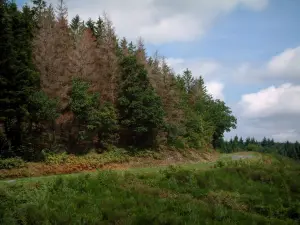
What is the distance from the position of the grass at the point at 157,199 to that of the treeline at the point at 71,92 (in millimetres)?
11984

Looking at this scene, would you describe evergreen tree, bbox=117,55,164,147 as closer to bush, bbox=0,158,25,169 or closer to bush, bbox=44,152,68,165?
bush, bbox=44,152,68,165

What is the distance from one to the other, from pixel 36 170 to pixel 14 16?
11.6 meters

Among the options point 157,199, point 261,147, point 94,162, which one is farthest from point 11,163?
point 261,147

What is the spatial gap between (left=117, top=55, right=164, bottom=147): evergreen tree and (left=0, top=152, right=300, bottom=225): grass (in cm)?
1584

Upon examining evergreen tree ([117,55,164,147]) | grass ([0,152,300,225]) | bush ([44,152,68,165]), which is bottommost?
grass ([0,152,300,225])

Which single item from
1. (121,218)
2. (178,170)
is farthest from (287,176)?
(121,218)

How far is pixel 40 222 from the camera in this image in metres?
13.7

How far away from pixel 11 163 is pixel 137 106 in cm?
1382

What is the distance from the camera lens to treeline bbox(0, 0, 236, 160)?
1088 inches

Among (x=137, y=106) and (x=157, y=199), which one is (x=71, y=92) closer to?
(x=137, y=106)

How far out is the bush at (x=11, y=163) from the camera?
25.3 metres

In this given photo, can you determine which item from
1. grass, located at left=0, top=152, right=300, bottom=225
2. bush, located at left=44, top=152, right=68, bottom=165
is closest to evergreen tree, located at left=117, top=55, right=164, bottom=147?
bush, located at left=44, top=152, right=68, bottom=165

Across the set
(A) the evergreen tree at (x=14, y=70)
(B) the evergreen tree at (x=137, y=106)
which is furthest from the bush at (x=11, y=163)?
(B) the evergreen tree at (x=137, y=106)

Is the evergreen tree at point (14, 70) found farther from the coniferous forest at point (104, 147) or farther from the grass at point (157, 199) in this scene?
the grass at point (157, 199)
